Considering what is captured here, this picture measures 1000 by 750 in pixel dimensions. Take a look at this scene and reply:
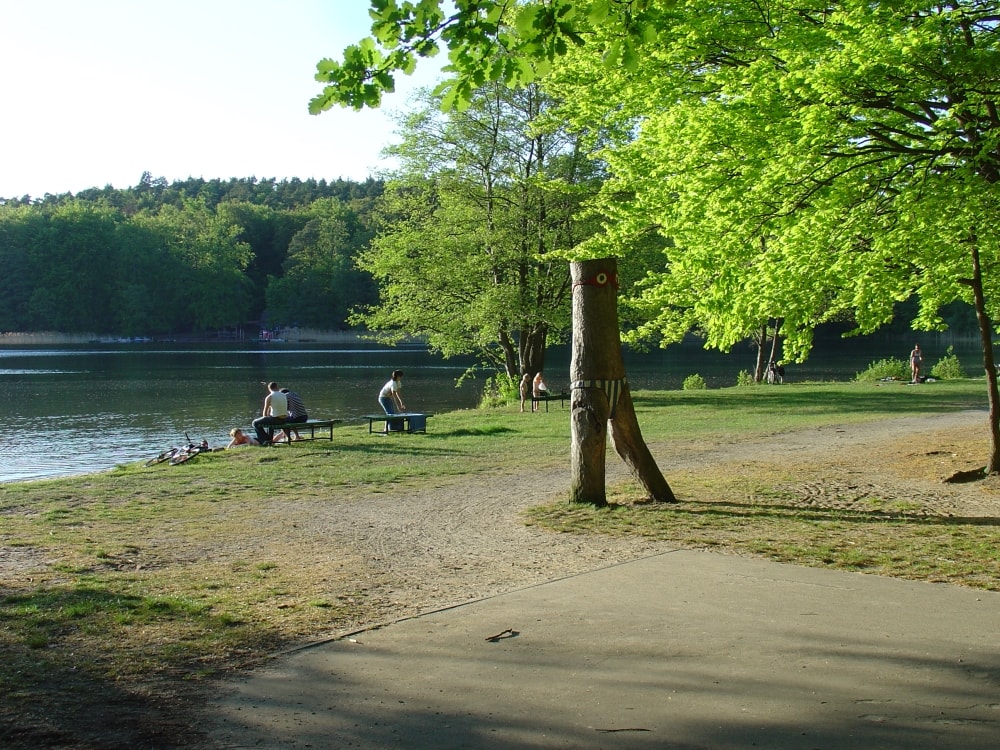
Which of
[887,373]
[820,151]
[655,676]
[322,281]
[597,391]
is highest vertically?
[322,281]

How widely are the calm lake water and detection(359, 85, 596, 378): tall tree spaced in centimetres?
594

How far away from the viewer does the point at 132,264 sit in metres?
131

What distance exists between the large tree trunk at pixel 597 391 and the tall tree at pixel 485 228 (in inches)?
770

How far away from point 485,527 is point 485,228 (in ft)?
74.7

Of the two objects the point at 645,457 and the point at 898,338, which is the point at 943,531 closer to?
the point at 645,457

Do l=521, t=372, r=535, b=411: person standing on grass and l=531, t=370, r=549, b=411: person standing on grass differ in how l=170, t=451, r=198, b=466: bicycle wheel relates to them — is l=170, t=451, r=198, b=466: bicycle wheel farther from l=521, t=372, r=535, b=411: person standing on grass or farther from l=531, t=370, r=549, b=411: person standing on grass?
l=521, t=372, r=535, b=411: person standing on grass

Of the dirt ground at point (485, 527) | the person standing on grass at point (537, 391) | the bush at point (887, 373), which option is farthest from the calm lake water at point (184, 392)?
the dirt ground at point (485, 527)

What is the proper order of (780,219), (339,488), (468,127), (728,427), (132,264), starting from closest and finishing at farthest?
(780,219), (339,488), (728,427), (468,127), (132,264)

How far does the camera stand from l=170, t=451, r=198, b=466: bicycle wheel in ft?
54.6

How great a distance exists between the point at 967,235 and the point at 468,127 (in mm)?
22258

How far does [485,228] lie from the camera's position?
3125 centimetres

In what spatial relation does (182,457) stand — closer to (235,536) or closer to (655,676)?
(235,536)

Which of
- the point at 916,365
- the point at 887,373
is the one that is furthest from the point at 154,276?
the point at 916,365

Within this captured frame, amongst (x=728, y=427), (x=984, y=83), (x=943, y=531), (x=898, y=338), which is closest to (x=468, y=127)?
(x=728, y=427)
